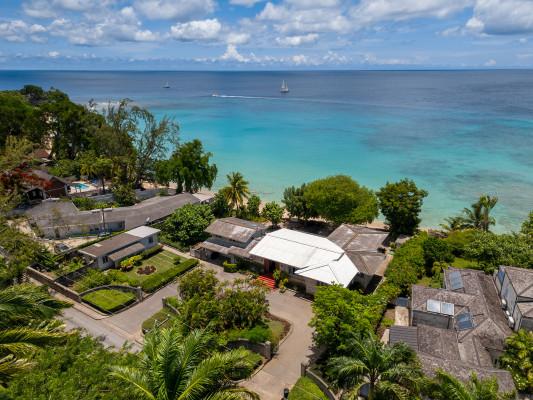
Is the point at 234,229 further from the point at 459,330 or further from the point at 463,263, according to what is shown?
the point at 463,263

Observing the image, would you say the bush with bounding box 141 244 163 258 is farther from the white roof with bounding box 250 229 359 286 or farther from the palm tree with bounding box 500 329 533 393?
the palm tree with bounding box 500 329 533 393

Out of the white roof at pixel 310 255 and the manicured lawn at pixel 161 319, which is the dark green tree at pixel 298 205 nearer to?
the white roof at pixel 310 255

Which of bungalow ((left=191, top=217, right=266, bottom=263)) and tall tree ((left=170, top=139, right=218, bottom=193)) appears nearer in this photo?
bungalow ((left=191, top=217, right=266, bottom=263))

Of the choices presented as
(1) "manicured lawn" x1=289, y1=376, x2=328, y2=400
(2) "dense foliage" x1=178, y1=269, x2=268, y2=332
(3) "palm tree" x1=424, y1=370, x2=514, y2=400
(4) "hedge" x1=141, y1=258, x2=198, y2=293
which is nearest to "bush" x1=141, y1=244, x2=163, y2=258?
(4) "hedge" x1=141, y1=258, x2=198, y2=293

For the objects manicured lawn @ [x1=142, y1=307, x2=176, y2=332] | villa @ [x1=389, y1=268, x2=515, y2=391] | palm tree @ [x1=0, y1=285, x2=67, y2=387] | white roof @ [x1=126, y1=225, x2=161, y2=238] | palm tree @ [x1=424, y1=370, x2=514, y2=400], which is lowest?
manicured lawn @ [x1=142, y1=307, x2=176, y2=332]

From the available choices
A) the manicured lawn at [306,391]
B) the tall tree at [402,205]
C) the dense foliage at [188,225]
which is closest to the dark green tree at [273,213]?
the dense foliage at [188,225]

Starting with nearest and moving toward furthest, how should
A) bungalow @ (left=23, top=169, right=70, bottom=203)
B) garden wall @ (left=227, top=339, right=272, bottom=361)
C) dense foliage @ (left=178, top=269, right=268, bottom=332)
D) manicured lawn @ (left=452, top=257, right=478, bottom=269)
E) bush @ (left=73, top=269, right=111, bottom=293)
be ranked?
garden wall @ (left=227, top=339, right=272, bottom=361) < dense foliage @ (left=178, top=269, right=268, bottom=332) < bush @ (left=73, top=269, right=111, bottom=293) < manicured lawn @ (left=452, top=257, right=478, bottom=269) < bungalow @ (left=23, top=169, right=70, bottom=203)

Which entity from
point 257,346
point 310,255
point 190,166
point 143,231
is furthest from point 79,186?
point 257,346

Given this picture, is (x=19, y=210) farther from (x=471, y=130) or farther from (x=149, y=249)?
(x=471, y=130)
